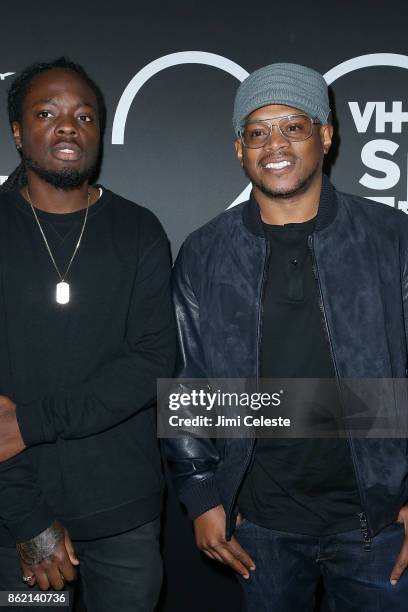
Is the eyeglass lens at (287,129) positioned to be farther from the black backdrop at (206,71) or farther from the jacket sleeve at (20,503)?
the jacket sleeve at (20,503)

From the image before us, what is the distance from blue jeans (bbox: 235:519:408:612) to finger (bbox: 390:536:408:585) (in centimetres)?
1

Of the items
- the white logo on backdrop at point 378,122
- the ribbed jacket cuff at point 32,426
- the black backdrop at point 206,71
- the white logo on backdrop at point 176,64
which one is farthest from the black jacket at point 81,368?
the white logo on backdrop at point 378,122

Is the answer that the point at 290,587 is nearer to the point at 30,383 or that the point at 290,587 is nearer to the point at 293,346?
the point at 293,346

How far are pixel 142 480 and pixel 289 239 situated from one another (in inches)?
31.8

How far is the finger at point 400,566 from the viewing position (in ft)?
5.64

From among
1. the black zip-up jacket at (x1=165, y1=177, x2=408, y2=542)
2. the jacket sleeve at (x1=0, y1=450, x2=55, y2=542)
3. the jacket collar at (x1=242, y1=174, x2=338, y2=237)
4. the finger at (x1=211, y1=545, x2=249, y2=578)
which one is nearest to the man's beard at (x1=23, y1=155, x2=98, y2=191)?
the black zip-up jacket at (x1=165, y1=177, x2=408, y2=542)

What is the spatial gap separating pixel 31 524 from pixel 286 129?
1.28m

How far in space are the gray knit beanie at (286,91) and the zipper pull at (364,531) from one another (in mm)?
1086

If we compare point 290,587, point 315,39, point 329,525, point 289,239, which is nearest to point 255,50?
point 315,39

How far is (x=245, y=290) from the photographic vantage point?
1804 millimetres

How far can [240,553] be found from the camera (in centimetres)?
180

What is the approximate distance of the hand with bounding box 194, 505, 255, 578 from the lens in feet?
5.90

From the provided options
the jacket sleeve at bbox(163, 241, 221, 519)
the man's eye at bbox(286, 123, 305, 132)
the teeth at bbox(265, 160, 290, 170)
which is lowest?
the jacket sleeve at bbox(163, 241, 221, 519)

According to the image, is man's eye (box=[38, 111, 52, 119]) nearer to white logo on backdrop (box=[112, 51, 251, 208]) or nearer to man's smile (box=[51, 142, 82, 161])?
man's smile (box=[51, 142, 82, 161])
